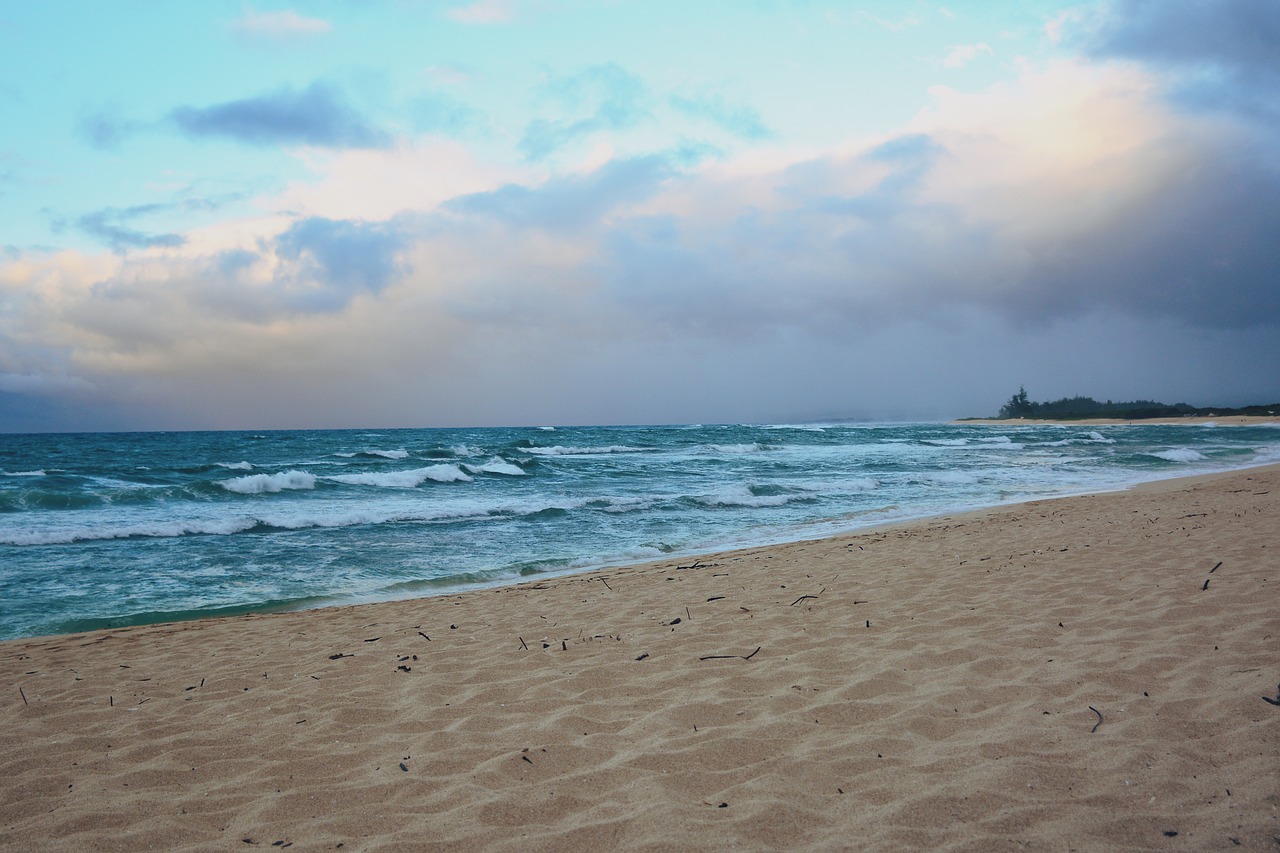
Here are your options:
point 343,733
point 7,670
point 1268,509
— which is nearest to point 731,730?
point 343,733

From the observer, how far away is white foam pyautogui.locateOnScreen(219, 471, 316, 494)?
2003cm

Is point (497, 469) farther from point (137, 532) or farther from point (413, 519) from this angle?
point (137, 532)

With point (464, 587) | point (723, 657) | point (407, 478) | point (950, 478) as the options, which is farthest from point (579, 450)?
point (723, 657)

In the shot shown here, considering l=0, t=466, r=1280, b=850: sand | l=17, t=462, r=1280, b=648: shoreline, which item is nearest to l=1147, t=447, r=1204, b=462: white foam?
l=17, t=462, r=1280, b=648: shoreline

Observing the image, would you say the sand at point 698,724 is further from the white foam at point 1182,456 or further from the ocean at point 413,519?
the white foam at point 1182,456

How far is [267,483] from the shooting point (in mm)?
20516

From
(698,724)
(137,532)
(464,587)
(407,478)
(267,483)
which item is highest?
(698,724)

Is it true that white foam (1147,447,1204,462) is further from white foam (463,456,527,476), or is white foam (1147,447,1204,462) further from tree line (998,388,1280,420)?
tree line (998,388,1280,420)

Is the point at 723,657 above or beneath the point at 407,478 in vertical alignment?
above

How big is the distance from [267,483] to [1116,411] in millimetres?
101446

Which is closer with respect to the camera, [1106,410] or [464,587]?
[464,587]

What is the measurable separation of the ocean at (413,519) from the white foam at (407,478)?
0.09m

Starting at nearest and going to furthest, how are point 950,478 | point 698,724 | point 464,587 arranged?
point 698,724
point 464,587
point 950,478

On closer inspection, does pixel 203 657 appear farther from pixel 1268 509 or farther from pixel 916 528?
pixel 1268 509
